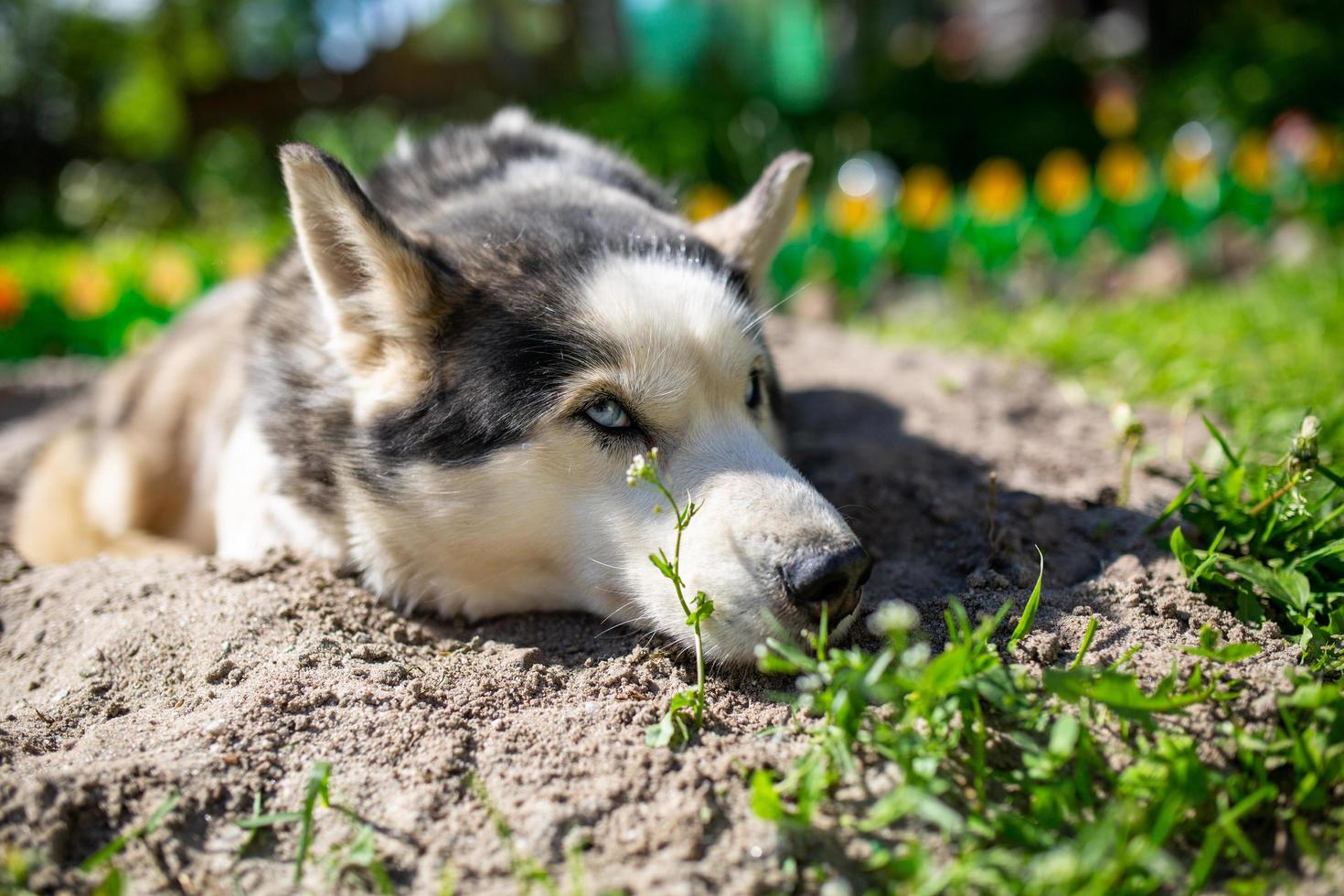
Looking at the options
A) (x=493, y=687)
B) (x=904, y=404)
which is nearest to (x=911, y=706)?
(x=493, y=687)

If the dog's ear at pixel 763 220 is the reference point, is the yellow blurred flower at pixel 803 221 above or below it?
below

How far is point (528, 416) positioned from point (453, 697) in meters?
0.68

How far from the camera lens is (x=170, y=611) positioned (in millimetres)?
2494

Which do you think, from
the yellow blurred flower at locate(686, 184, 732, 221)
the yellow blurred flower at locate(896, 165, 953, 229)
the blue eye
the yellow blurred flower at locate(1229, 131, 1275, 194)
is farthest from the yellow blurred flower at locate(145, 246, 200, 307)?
the yellow blurred flower at locate(1229, 131, 1275, 194)

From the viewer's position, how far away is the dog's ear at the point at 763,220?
3078mm

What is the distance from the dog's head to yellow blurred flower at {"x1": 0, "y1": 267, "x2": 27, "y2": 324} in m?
4.88

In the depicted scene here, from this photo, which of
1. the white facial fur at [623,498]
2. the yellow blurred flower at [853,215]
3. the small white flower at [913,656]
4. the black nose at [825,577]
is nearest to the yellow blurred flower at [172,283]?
the yellow blurred flower at [853,215]

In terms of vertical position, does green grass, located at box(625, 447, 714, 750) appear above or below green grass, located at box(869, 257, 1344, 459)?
below

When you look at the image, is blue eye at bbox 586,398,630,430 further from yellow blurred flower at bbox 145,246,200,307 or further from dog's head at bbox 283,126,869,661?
yellow blurred flower at bbox 145,246,200,307

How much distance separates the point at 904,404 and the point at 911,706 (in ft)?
7.77

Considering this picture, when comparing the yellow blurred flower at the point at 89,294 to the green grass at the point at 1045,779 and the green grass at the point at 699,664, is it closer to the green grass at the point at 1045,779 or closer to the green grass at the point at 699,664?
the green grass at the point at 699,664

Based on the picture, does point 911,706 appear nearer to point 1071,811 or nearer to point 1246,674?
point 1071,811

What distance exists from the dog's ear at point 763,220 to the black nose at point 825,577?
1247 mm

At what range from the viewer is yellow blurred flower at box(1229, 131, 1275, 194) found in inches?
253
